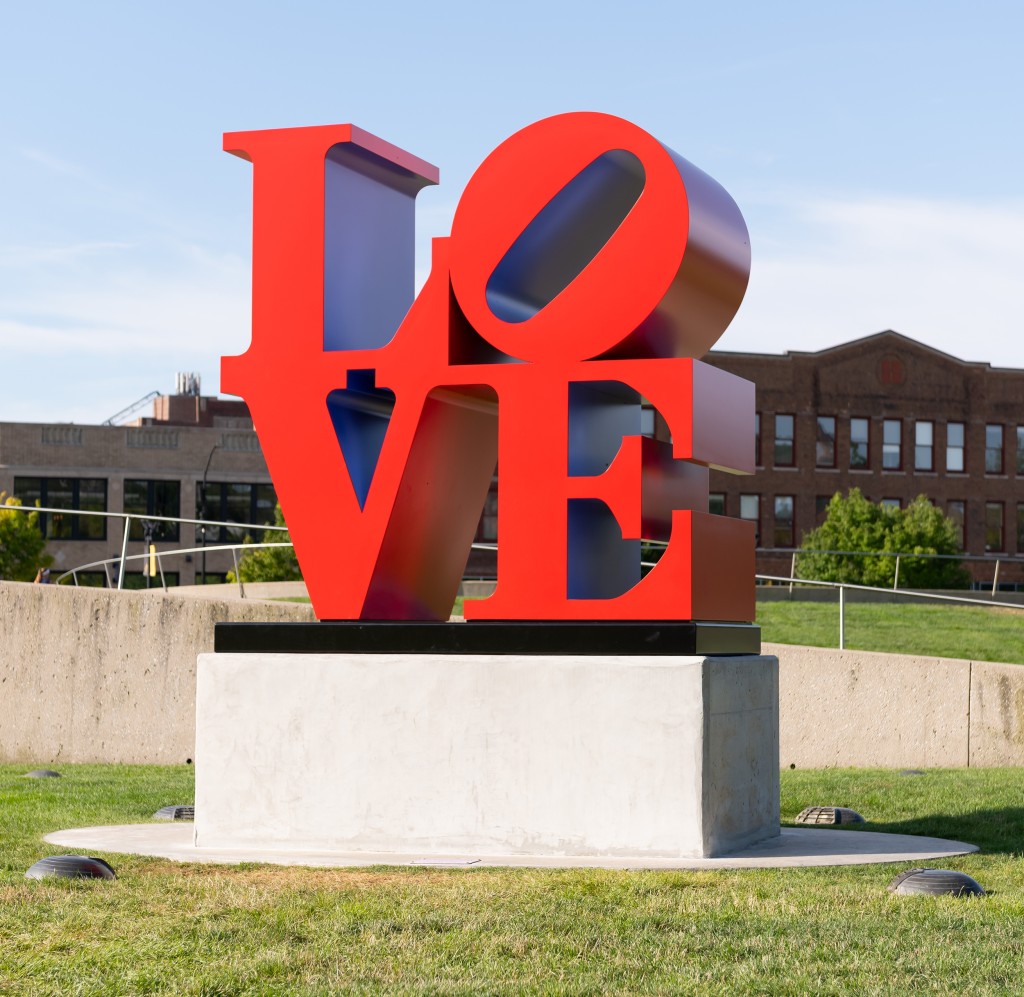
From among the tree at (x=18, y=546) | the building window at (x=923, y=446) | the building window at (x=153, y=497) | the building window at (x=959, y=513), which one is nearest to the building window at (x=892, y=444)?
the building window at (x=923, y=446)

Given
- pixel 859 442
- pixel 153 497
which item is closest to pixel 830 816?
pixel 859 442

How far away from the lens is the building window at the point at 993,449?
66.3 meters

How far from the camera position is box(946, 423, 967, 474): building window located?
216 ft

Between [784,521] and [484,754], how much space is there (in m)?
55.2

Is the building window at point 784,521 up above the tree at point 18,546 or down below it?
above

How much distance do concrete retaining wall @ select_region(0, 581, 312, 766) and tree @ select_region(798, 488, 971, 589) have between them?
31884 millimetres

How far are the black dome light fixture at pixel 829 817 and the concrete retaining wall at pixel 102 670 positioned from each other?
8.36m

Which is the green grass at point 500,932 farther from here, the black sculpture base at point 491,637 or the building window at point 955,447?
the building window at point 955,447

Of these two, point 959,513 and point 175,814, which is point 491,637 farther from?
point 959,513

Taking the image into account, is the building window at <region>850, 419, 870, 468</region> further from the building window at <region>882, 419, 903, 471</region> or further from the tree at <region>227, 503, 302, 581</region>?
the tree at <region>227, 503, 302, 581</region>

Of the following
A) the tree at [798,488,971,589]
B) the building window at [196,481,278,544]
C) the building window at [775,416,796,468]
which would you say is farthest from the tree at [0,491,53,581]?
the tree at [798,488,971,589]

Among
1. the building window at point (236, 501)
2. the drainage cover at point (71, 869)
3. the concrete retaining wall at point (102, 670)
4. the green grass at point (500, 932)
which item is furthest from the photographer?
the building window at point (236, 501)

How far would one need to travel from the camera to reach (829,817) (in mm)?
11953

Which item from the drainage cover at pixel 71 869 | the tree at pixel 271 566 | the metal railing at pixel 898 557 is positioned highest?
the metal railing at pixel 898 557
